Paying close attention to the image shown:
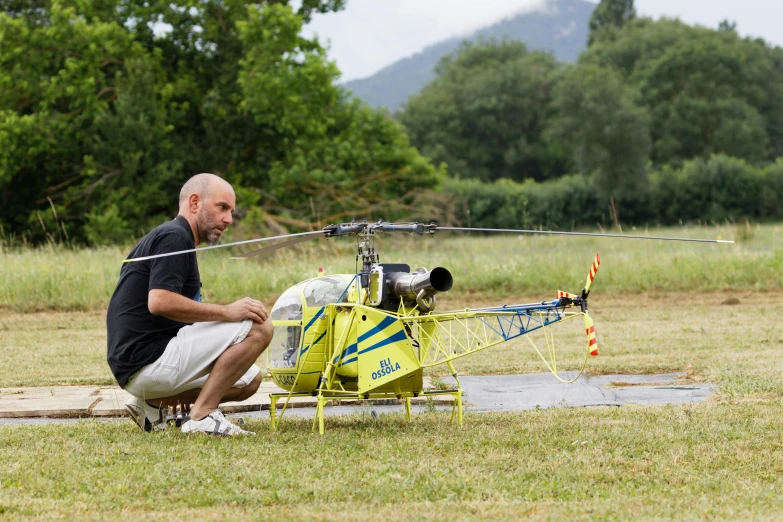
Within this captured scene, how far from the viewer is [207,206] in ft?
18.9

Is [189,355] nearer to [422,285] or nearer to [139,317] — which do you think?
[139,317]

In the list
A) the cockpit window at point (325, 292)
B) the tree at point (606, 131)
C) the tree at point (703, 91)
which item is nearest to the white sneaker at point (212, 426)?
the cockpit window at point (325, 292)

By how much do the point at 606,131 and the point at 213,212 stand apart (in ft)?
174

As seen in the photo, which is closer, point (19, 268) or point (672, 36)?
point (19, 268)

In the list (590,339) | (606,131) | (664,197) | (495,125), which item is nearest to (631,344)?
(590,339)

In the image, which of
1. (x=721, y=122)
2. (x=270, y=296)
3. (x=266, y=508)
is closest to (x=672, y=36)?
(x=721, y=122)

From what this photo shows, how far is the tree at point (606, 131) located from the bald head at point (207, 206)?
48.8 m

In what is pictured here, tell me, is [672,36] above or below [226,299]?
above

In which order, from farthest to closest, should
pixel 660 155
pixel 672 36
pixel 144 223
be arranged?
pixel 672 36
pixel 660 155
pixel 144 223

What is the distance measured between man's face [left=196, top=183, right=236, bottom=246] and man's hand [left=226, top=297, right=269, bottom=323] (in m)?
0.40

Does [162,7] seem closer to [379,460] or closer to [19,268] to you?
[19,268]

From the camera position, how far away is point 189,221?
228 inches

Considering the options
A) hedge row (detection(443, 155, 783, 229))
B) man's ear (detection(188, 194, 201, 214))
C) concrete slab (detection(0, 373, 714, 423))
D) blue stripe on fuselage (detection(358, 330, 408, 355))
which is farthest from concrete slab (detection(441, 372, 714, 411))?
hedge row (detection(443, 155, 783, 229))

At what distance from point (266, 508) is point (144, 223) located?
25.0 m
